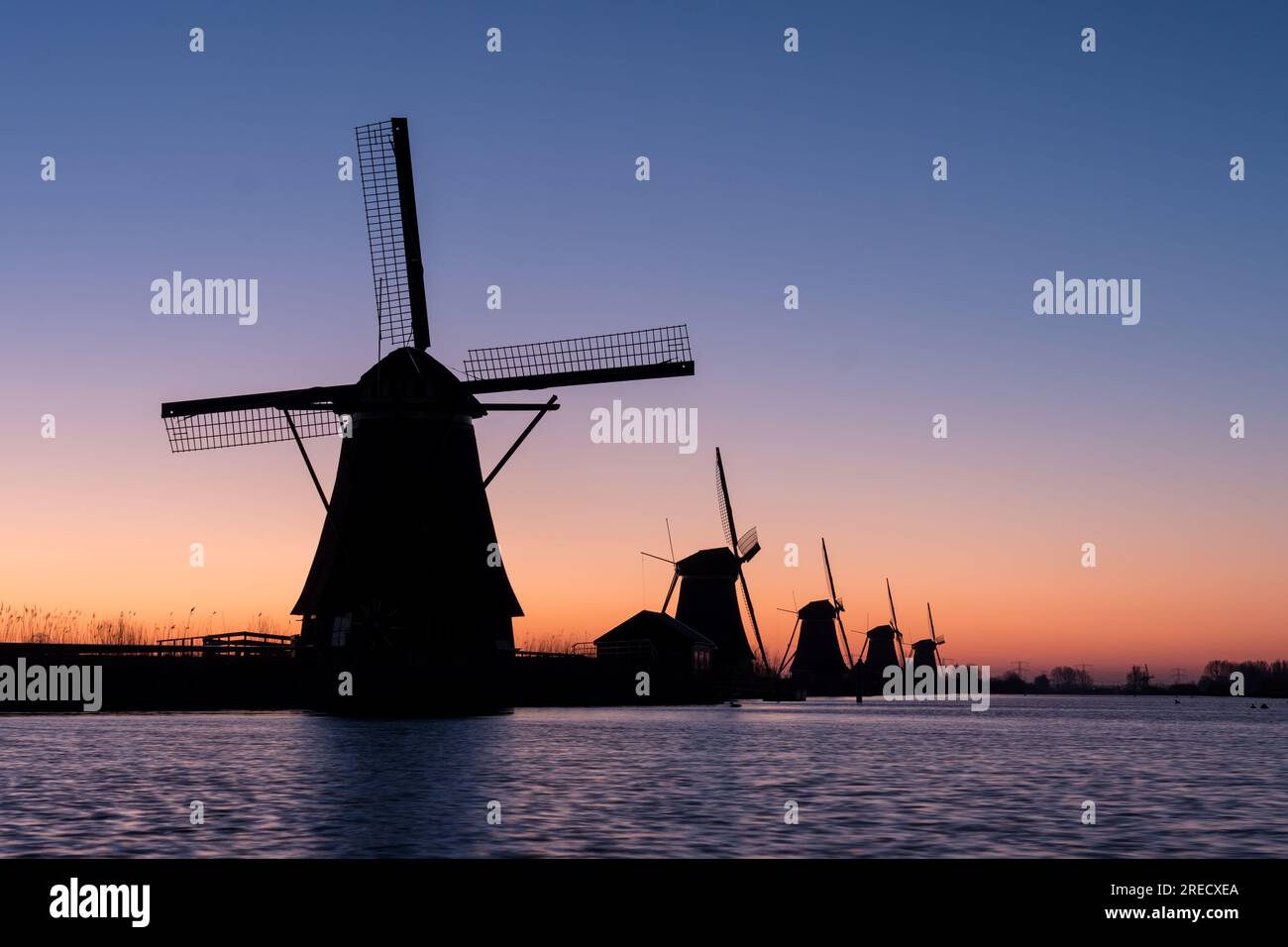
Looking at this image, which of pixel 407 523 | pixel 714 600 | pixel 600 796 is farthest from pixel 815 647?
pixel 600 796

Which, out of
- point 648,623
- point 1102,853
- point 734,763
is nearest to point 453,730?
point 734,763

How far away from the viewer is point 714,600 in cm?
11375

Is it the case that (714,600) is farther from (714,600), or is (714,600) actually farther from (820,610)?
(820,610)

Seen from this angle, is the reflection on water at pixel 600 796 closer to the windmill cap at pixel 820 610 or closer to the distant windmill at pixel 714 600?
the distant windmill at pixel 714 600

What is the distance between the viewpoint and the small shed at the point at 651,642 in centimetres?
9700

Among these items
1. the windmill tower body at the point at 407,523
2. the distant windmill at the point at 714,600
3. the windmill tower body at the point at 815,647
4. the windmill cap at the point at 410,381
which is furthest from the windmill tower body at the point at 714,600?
the windmill cap at the point at 410,381

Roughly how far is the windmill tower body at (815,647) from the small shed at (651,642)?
6218cm

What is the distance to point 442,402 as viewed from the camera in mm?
52750

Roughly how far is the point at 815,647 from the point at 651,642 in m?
66.5

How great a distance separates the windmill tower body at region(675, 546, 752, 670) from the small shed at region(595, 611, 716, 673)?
41.8 feet

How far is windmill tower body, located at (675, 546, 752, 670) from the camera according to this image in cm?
11300
